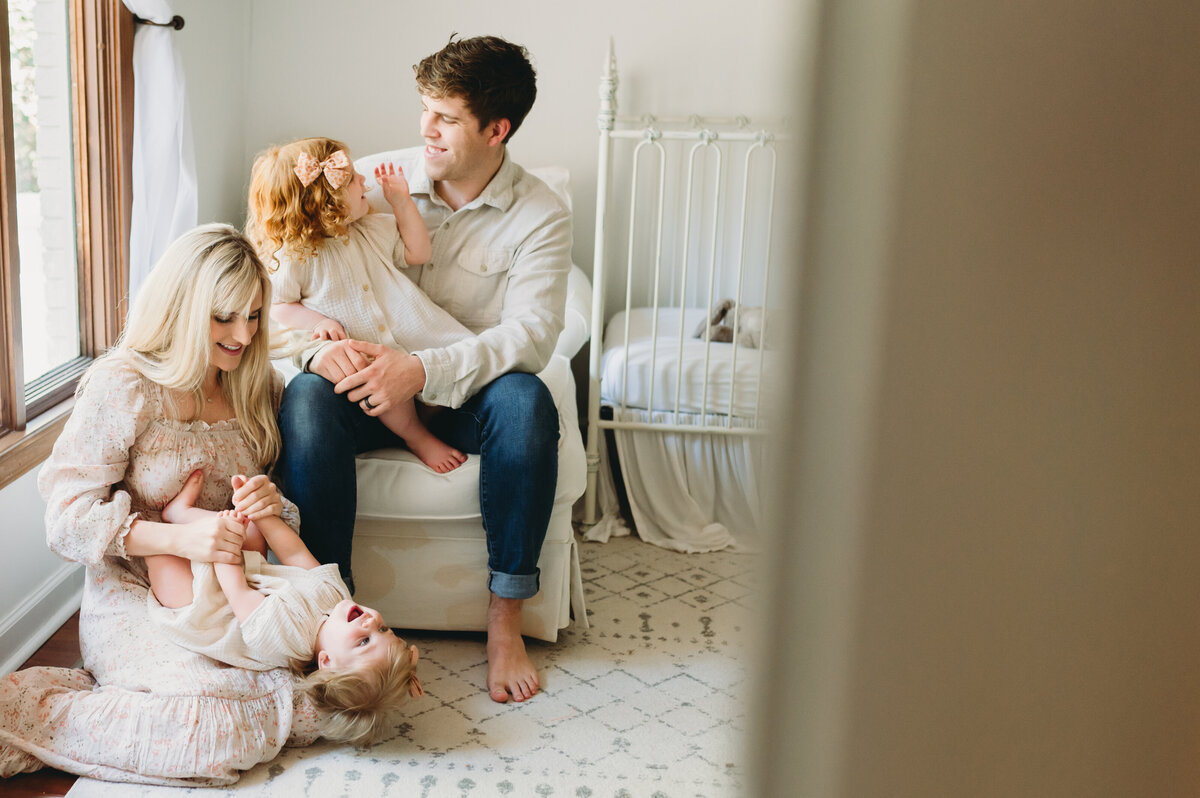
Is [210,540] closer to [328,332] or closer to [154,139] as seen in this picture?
[328,332]

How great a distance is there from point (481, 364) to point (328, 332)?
12.4 inches

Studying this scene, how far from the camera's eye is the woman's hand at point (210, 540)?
69.1 inches

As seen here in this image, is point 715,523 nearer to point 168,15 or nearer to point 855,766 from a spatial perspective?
point 168,15

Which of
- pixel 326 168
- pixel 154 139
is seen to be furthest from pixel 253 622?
pixel 154 139

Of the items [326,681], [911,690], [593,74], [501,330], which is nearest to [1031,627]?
[911,690]

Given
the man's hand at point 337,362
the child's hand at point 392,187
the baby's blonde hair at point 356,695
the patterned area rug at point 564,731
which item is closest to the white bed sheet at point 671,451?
the patterned area rug at point 564,731

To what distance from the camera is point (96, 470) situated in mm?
1745

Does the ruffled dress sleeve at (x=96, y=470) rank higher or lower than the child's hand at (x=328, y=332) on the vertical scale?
lower

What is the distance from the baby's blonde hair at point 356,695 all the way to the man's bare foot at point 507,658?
256mm

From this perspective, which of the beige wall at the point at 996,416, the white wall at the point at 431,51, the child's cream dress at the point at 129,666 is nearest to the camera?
the beige wall at the point at 996,416

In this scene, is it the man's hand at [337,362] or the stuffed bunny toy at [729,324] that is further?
the stuffed bunny toy at [729,324]

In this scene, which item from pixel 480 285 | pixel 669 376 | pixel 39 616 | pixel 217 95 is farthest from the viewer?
pixel 217 95

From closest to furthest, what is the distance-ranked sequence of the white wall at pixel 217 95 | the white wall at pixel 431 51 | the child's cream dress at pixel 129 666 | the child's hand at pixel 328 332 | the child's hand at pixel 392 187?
1. the child's cream dress at pixel 129 666
2. the child's hand at pixel 328 332
3. the child's hand at pixel 392 187
4. the white wall at pixel 217 95
5. the white wall at pixel 431 51

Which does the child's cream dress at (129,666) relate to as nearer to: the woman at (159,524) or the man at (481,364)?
the woman at (159,524)
